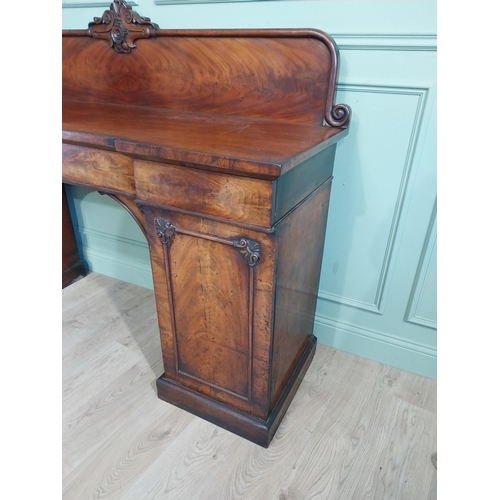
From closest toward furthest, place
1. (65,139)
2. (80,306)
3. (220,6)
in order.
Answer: (65,139) → (220,6) → (80,306)

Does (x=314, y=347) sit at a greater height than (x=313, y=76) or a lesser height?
lesser

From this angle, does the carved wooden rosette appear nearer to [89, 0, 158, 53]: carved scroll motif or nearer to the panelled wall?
the panelled wall

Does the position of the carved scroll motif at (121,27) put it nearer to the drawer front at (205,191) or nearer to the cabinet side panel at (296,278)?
the drawer front at (205,191)

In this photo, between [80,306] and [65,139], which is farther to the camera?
[80,306]

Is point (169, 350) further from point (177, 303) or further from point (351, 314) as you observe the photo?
point (351, 314)

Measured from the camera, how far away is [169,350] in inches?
51.6

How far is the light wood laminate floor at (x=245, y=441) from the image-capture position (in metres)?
1.13

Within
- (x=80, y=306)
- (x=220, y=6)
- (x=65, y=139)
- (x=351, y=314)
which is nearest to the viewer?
(x=65, y=139)

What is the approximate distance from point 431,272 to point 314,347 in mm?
564

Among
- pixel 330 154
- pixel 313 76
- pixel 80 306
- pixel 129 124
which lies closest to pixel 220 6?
pixel 313 76

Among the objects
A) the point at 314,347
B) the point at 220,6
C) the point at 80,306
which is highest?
the point at 220,6

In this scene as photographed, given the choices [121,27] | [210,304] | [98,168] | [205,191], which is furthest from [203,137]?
[121,27]

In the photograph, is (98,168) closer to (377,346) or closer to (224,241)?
(224,241)

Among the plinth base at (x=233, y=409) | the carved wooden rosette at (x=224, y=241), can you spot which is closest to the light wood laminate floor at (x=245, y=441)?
the plinth base at (x=233, y=409)
